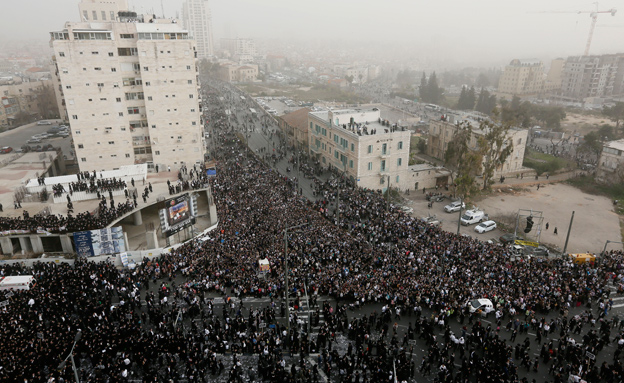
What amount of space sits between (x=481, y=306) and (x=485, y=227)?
17181mm

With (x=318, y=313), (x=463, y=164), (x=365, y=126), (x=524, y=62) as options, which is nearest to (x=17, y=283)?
(x=318, y=313)

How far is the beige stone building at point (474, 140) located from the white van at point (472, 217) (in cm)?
1390

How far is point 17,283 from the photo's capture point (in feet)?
76.0

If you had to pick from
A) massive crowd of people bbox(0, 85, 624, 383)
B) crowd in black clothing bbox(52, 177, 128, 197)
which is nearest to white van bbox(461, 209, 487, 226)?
massive crowd of people bbox(0, 85, 624, 383)

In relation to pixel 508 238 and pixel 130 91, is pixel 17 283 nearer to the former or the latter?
pixel 130 91

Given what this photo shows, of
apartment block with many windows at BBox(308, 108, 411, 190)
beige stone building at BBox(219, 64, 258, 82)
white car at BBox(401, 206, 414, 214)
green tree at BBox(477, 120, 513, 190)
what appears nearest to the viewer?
white car at BBox(401, 206, 414, 214)

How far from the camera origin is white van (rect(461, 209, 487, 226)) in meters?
38.2

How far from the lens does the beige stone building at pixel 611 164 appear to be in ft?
158

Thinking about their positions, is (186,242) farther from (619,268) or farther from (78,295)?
(619,268)

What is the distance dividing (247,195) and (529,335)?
998 inches

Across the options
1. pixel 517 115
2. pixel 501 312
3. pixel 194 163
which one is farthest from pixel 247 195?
pixel 517 115

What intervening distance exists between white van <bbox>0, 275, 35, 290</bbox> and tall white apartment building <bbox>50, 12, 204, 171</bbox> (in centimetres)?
2052

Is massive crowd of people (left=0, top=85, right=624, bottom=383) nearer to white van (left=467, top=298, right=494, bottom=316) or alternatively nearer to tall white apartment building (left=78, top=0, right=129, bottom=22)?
white van (left=467, top=298, right=494, bottom=316)

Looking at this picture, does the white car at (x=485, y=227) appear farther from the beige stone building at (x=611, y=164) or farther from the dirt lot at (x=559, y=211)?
the beige stone building at (x=611, y=164)
